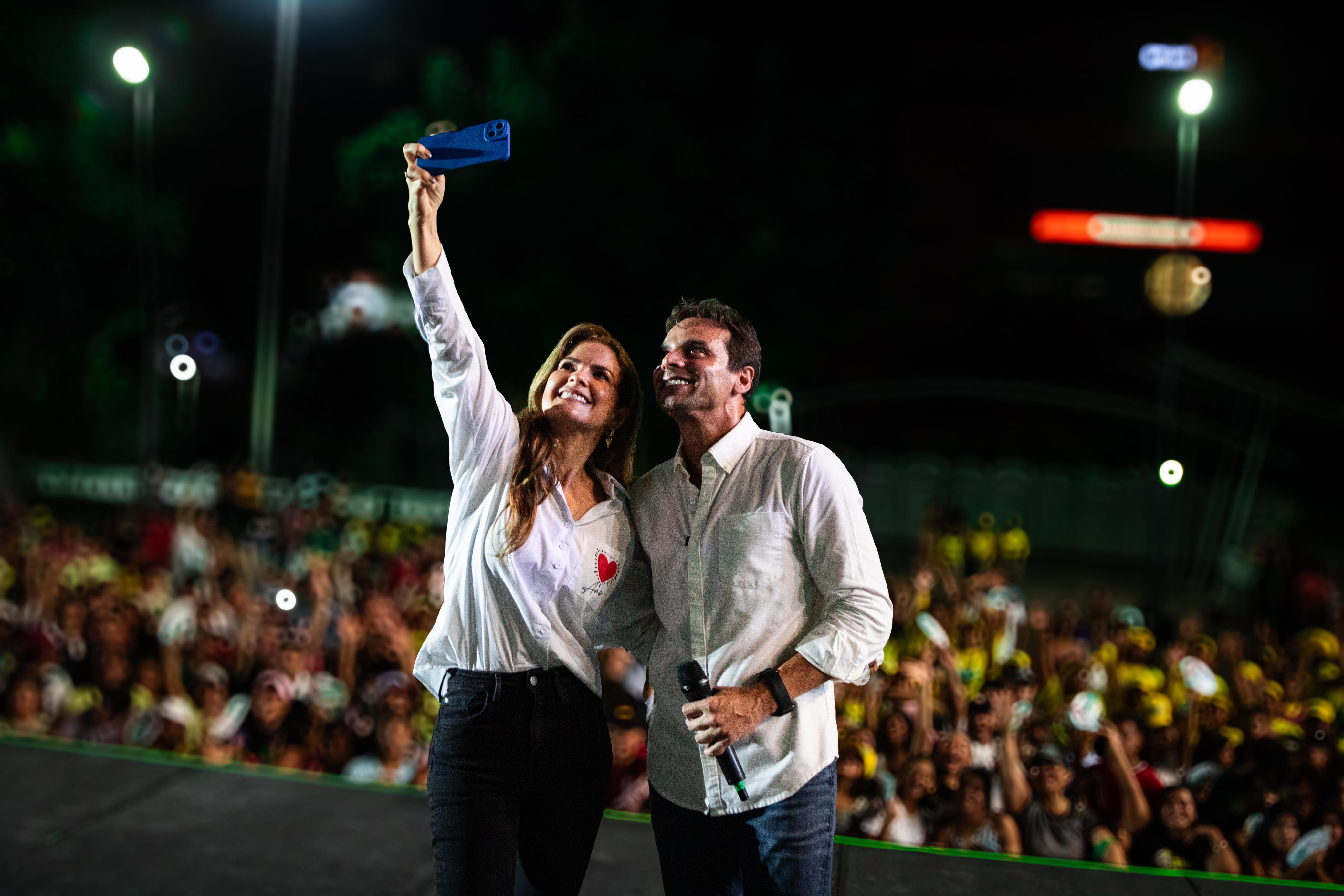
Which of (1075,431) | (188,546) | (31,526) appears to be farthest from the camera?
(1075,431)

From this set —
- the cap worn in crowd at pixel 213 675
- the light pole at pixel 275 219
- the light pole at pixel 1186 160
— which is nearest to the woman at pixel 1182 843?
the cap worn in crowd at pixel 213 675

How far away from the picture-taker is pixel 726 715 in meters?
1.89

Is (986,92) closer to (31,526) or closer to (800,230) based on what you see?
(800,230)

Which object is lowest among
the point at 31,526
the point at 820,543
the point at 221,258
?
the point at 31,526

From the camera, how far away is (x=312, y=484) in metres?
13.2

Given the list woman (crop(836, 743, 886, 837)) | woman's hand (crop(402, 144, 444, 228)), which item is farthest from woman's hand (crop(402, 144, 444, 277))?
woman (crop(836, 743, 886, 837))

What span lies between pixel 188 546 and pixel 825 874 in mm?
7382

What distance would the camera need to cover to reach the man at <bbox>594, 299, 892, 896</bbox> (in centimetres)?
195

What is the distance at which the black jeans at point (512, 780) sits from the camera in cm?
202

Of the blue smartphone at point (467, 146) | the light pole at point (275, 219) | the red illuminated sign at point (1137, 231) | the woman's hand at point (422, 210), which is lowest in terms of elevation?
the woman's hand at point (422, 210)

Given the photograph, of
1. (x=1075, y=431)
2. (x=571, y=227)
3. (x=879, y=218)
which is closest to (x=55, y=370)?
(x=571, y=227)

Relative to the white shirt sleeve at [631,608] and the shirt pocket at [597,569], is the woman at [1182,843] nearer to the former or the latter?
the white shirt sleeve at [631,608]

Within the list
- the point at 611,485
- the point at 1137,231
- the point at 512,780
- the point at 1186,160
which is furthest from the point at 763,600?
the point at 1137,231

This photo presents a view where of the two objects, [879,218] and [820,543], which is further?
[879,218]
